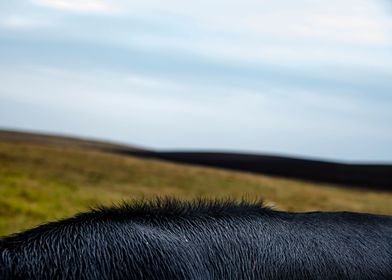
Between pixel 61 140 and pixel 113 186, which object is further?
pixel 61 140

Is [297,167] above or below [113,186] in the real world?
above

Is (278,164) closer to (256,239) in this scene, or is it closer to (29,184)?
(29,184)

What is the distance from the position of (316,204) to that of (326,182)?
6.78 metres

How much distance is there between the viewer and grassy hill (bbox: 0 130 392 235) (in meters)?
18.5

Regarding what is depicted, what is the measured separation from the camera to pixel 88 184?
2252 centimetres

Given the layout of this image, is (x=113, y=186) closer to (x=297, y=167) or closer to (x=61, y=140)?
(x=297, y=167)

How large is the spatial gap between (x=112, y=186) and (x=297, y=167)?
11.1 meters

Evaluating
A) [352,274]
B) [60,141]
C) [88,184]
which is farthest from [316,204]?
[60,141]

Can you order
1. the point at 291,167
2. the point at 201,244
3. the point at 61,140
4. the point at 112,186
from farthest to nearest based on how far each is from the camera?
the point at 61,140, the point at 291,167, the point at 112,186, the point at 201,244

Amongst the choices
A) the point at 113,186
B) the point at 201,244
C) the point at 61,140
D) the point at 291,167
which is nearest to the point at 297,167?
the point at 291,167

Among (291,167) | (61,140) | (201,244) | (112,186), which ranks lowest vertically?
(112,186)

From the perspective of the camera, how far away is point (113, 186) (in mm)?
22750

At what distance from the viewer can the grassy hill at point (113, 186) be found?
18531mm

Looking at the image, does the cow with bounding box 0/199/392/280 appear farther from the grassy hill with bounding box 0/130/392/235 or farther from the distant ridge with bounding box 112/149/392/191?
the distant ridge with bounding box 112/149/392/191
